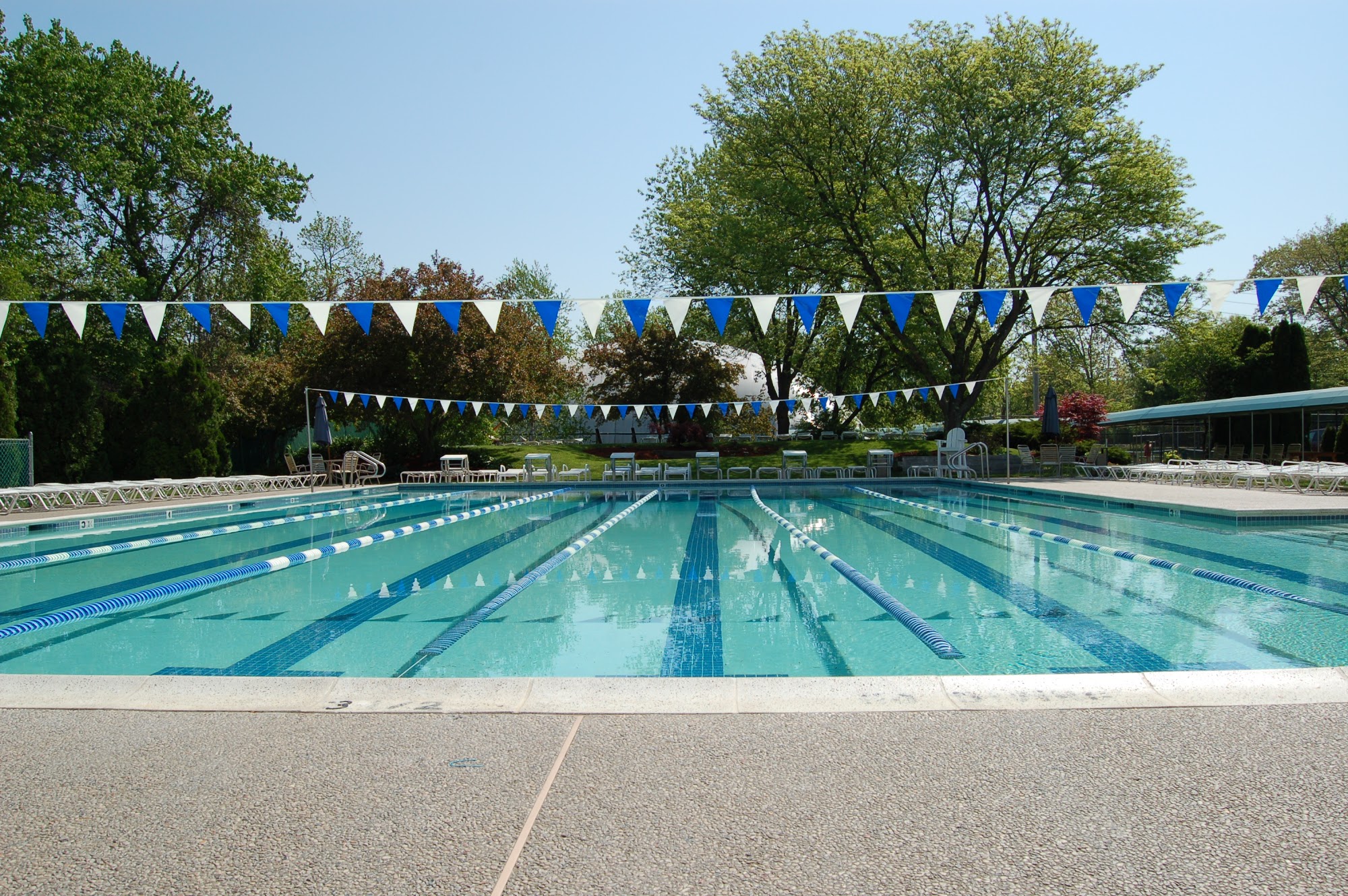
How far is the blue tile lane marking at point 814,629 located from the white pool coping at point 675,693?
3.44ft

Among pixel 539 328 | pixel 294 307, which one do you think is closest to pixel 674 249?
pixel 539 328

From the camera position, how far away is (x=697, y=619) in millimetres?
6059

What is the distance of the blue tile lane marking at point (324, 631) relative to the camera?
15.5 ft

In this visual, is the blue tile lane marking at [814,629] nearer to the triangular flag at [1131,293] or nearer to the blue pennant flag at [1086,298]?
the blue pennant flag at [1086,298]

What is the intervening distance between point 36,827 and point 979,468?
21918mm

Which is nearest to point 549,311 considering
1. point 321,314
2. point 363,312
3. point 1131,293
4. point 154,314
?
point 321,314

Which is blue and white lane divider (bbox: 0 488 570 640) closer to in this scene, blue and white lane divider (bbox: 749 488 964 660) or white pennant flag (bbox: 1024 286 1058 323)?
blue and white lane divider (bbox: 749 488 964 660)

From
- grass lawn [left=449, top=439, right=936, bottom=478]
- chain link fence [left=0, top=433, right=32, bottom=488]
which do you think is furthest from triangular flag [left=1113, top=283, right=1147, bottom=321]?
chain link fence [left=0, top=433, right=32, bottom=488]

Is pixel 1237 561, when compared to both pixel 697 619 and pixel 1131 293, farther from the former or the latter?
pixel 697 619

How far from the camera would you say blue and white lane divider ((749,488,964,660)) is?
492cm

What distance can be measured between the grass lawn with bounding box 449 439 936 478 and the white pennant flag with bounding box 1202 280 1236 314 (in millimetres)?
13680

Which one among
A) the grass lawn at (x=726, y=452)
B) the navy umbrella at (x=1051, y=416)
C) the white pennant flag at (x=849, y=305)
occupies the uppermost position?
the white pennant flag at (x=849, y=305)

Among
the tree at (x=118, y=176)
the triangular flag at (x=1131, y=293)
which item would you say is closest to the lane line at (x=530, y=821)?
the triangular flag at (x=1131, y=293)

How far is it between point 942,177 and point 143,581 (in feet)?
72.8
